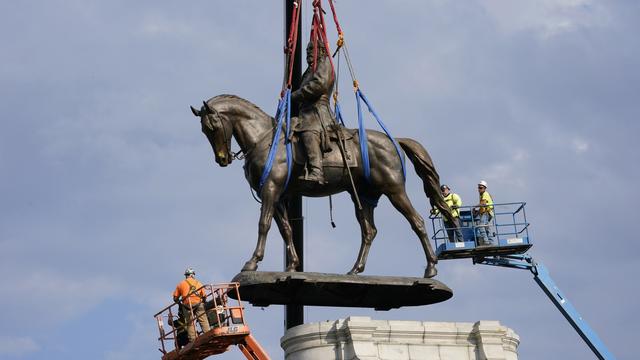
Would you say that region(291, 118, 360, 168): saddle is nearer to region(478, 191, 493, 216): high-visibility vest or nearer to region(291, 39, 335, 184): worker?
region(291, 39, 335, 184): worker

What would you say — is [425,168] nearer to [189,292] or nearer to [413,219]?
[413,219]

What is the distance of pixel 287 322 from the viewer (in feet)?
94.9

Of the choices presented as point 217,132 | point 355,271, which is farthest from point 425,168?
point 217,132

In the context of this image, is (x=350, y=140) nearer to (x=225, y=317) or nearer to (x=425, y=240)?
(x=425, y=240)

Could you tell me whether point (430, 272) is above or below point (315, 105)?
below

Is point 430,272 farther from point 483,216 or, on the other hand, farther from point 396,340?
point 483,216

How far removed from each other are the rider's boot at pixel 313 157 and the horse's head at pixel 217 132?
5.57 ft

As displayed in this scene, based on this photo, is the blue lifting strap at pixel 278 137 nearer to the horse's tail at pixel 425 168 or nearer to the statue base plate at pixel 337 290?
the statue base plate at pixel 337 290

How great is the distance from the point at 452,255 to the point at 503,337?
6444 mm

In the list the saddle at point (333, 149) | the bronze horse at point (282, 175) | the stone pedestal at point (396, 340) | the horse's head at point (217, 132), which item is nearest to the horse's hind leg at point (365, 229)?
the bronze horse at point (282, 175)

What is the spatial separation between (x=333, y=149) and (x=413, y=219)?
246 cm

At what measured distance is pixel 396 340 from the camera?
25.8 m

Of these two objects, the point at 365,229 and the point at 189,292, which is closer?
the point at 189,292

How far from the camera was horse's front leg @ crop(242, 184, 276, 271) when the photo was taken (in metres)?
26.0
